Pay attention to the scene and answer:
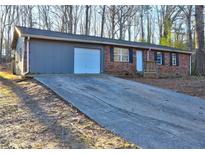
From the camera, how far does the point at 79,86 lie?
1223 centimetres

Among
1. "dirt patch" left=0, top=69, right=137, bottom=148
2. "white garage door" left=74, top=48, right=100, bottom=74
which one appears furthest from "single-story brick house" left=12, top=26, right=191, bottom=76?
"dirt patch" left=0, top=69, right=137, bottom=148

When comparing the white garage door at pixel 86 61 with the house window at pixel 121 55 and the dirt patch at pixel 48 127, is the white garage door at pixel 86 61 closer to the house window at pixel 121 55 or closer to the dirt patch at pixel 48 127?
the house window at pixel 121 55

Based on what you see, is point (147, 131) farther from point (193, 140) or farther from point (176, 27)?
point (176, 27)

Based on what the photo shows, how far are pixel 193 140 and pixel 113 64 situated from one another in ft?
43.5

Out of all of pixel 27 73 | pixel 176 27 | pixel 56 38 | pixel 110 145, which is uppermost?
pixel 176 27

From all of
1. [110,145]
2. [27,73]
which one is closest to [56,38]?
[27,73]

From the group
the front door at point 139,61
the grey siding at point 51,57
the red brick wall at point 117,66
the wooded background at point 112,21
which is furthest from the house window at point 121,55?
the wooded background at point 112,21

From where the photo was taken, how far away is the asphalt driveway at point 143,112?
5887 mm

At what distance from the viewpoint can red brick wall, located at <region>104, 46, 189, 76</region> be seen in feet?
61.3

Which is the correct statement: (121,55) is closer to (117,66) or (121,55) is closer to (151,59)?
(117,66)

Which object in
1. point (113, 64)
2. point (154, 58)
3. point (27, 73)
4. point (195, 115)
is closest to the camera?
point (195, 115)

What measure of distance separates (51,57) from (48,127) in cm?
985

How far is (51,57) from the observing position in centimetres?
1620

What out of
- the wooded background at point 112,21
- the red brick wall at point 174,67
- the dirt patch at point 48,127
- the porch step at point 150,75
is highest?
the wooded background at point 112,21
